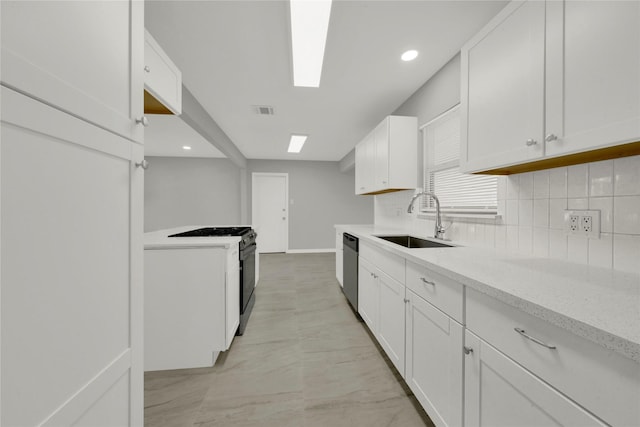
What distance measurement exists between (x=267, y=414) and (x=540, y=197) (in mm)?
1921

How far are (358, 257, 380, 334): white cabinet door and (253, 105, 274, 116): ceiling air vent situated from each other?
2.16 meters

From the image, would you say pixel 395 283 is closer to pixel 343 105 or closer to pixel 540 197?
pixel 540 197

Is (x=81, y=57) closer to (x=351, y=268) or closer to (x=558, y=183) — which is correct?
(x=558, y=183)

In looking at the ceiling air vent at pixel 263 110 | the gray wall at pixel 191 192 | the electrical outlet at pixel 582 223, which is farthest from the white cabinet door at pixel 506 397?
the gray wall at pixel 191 192

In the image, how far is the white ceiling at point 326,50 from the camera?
1568 millimetres

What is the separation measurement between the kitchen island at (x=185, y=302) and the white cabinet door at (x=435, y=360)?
1.32m

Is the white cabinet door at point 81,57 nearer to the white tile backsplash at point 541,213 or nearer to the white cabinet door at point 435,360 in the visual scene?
the white cabinet door at point 435,360

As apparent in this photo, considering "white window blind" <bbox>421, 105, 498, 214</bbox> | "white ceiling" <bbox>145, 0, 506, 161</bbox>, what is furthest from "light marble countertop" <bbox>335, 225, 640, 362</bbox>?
"white ceiling" <bbox>145, 0, 506, 161</bbox>

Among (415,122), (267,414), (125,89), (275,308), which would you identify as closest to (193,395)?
(267,414)

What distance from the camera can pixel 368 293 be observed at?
2.24 metres

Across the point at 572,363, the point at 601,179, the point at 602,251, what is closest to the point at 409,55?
the point at 601,179

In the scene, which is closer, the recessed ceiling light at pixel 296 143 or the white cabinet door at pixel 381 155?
the white cabinet door at pixel 381 155

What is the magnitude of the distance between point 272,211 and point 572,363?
609 cm

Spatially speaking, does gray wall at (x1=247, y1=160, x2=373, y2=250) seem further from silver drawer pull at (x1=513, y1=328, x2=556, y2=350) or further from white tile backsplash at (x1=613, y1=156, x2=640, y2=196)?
silver drawer pull at (x1=513, y1=328, x2=556, y2=350)
